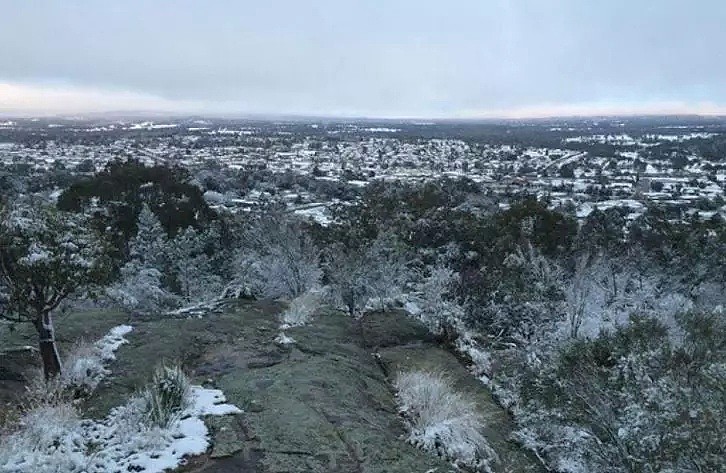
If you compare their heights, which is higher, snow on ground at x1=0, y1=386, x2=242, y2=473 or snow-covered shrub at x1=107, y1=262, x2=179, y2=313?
snow on ground at x1=0, y1=386, x2=242, y2=473

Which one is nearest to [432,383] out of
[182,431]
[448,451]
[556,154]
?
[448,451]

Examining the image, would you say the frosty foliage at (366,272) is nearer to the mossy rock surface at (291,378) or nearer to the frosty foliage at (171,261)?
the frosty foliage at (171,261)

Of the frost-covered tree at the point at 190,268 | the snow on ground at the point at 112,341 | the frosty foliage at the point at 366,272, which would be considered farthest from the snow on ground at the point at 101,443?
the frost-covered tree at the point at 190,268

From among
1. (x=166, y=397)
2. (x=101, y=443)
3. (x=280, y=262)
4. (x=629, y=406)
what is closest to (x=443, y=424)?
(x=629, y=406)

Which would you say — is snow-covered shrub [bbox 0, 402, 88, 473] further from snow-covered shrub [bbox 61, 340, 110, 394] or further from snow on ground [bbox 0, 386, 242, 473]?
snow-covered shrub [bbox 61, 340, 110, 394]

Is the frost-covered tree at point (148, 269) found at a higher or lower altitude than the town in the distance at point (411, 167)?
higher

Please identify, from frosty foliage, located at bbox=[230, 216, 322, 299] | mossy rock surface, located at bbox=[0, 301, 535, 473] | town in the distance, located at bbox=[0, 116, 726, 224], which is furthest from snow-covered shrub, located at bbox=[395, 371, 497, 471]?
town in the distance, located at bbox=[0, 116, 726, 224]

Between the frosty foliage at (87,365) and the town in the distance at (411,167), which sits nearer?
the frosty foliage at (87,365)
